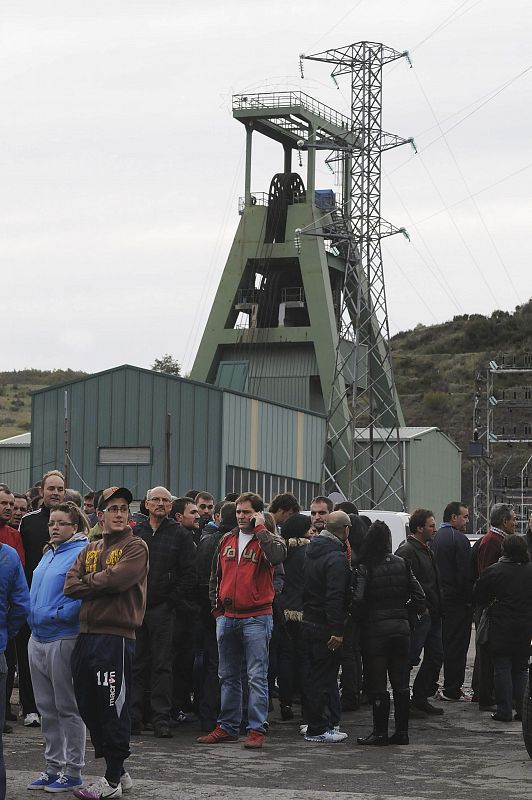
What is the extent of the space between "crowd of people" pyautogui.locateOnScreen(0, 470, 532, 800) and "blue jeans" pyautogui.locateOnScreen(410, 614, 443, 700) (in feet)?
0.07

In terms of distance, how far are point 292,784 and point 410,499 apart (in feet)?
143

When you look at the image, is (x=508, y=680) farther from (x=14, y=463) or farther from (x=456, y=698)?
(x=14, y=463)

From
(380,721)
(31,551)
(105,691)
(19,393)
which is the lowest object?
(380,721)

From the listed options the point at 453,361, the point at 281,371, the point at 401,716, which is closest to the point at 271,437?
the point at 281,371

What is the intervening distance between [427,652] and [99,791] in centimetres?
585

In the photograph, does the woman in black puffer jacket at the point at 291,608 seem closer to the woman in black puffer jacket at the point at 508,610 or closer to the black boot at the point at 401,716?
the black boot at the point at 401,716

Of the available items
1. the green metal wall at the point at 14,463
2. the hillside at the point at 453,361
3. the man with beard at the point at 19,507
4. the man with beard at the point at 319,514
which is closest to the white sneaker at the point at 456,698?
the man with beard at the point at 319,514

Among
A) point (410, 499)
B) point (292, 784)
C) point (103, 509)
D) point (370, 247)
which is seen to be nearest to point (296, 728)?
point (292, 784)

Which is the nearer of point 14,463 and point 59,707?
point 59,707

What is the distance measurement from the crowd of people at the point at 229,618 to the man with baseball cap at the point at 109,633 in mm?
11

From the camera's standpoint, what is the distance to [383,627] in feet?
37.8

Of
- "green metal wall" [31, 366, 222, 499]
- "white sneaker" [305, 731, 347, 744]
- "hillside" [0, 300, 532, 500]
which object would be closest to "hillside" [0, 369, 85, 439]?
"hillside" [0, 300, 532, 500]

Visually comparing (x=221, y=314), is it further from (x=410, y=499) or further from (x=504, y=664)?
(x=504, y=664)

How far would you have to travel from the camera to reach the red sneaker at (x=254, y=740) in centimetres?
1127
